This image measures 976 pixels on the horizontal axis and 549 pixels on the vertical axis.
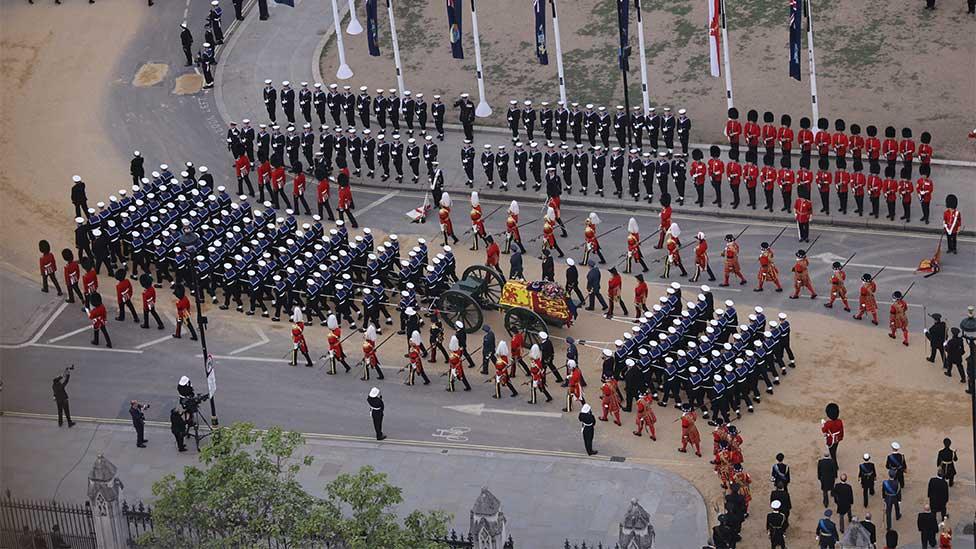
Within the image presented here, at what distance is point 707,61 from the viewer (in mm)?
71562

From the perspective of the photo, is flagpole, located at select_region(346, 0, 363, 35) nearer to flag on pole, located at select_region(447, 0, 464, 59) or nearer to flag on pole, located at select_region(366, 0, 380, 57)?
flag on pole, located at select_region(366, 0, 380, 57)

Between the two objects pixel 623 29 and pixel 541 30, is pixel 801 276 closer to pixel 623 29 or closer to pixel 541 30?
pixel 623 29

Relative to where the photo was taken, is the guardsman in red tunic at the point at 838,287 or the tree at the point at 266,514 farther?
the guardsman in red tunic at the point at 838,287

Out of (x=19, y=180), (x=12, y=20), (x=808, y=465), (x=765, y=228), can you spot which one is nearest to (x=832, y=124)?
(x=765, y=228)

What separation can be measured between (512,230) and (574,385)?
8811 millimetres

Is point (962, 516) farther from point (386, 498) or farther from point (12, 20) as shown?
point (12, 20)

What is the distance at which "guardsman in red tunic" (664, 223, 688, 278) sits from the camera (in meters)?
59.9

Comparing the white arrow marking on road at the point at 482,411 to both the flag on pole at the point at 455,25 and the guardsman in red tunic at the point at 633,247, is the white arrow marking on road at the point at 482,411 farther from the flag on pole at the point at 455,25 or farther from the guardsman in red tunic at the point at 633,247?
the flag on pole at the point at 455,25

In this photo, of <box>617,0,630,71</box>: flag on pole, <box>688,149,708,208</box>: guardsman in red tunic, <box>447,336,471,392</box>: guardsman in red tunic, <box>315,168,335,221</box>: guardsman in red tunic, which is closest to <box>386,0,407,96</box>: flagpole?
<box>315,168,335,221</box>: guardsman in red tunic

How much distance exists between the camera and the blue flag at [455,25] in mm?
67812

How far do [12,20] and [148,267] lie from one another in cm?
2055

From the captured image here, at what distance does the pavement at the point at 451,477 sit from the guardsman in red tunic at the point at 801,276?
335 inches

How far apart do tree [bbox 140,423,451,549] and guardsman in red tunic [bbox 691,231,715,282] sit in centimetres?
1637

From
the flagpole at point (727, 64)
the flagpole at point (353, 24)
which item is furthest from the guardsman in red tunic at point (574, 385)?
the flagpole at point (353, 24)
